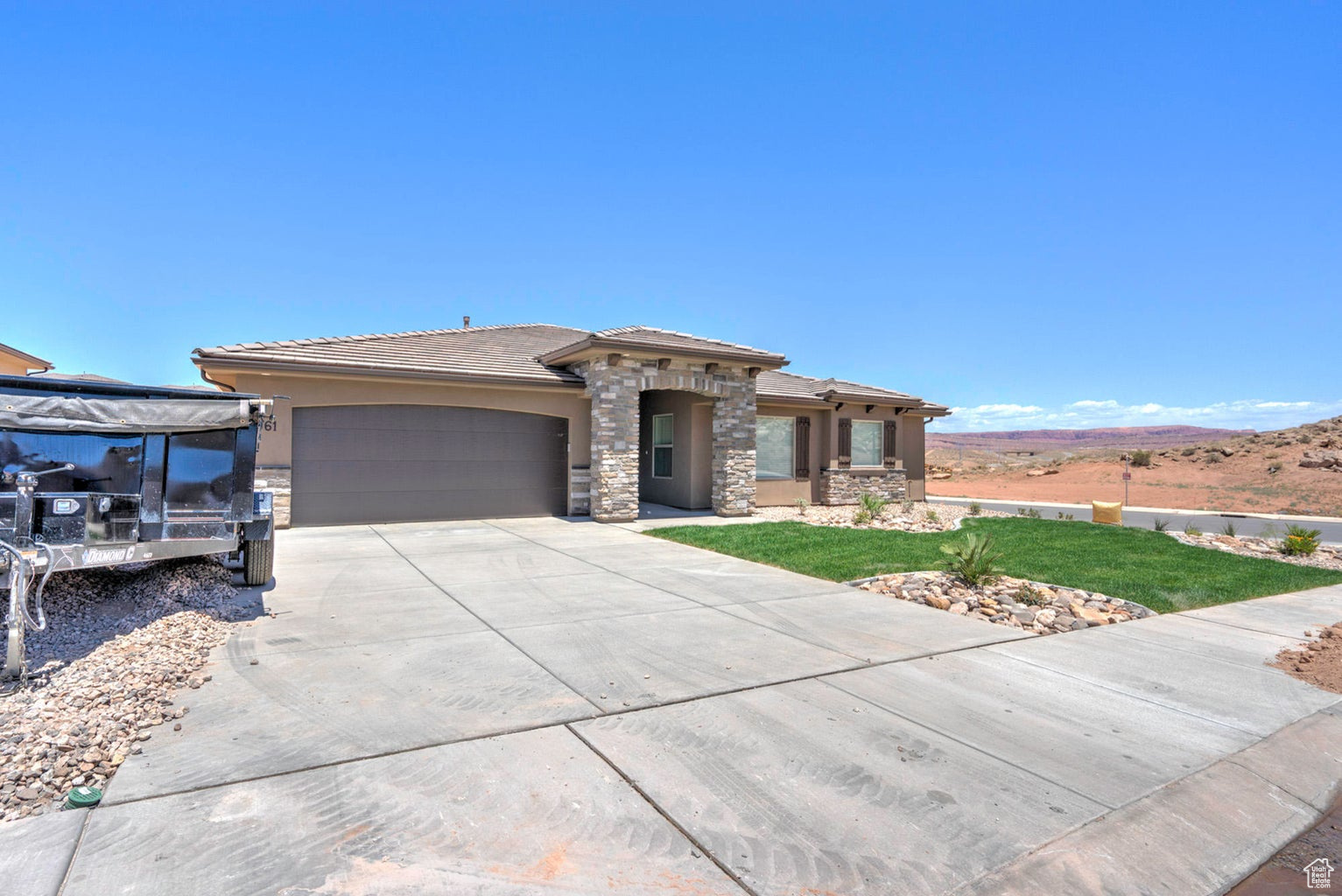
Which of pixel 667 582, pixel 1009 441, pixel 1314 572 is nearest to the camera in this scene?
pixel 667 582

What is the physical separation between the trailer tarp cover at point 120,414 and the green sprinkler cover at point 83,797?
10.6 ft

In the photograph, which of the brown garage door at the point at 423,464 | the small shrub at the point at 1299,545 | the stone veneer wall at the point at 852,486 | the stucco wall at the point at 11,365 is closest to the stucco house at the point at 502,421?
the brown garage door at the point at 423,464

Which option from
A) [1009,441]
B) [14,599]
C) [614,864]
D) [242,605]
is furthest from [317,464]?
[1009,441]

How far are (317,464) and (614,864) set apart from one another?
40.4ft

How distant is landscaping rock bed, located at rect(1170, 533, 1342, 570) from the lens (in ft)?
36.9

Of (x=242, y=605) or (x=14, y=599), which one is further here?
(x=242, y=605)

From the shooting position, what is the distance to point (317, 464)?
13.3 meters

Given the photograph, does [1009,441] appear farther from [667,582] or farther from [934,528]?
[667,582]

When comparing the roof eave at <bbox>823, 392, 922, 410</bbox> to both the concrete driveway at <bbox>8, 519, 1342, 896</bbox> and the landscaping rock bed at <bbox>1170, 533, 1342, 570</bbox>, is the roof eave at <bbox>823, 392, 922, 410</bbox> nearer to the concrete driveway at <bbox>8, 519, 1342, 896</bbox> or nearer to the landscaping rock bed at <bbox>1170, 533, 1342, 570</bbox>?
the landscaping rock bed at <bbox>1170, 533, 1342, 570</bbox>

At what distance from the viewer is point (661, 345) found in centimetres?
1429

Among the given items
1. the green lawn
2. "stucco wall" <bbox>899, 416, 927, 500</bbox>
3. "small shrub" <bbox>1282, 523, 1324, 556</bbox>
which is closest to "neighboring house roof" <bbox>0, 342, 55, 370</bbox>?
the green lawn

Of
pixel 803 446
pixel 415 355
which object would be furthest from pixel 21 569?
pixel 803 446

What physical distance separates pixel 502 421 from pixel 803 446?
8.21 metres

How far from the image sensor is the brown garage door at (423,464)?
Result: 13289mm
